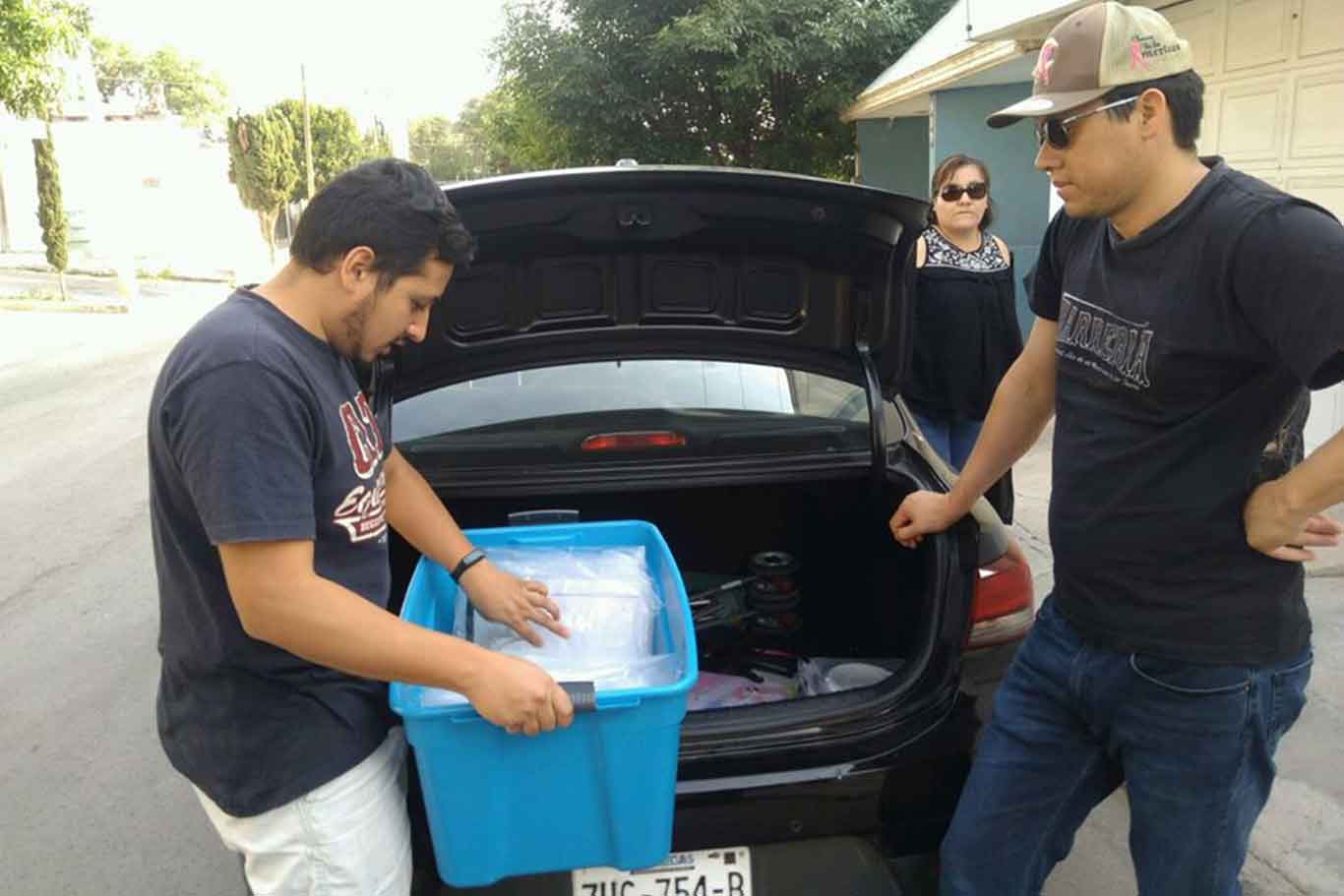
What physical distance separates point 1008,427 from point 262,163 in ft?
107

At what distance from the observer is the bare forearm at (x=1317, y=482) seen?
160 cm

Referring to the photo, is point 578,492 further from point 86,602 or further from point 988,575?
point 86,602

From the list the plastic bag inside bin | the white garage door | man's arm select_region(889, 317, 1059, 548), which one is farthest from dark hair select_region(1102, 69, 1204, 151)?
the white garage door

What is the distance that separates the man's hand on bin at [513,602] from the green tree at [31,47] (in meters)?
14.6

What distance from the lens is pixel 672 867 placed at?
6.62ft

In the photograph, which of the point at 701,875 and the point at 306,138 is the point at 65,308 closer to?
the point at 306,138

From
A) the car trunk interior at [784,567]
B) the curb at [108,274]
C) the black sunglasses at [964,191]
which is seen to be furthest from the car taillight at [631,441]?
the curb at [108,274]

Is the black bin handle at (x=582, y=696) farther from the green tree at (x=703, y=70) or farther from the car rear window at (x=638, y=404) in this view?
the green tree at (x=703, y=70)

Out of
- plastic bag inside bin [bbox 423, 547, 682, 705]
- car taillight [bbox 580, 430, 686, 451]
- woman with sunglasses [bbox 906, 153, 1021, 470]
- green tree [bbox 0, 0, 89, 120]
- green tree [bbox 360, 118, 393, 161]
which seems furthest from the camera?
green tree [bbox 360, 118, 393, 161]

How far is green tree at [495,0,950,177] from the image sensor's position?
1388 cm

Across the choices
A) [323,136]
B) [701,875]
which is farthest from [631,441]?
[323,136]

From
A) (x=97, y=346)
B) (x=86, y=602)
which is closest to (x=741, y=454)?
(x=86, y=602)

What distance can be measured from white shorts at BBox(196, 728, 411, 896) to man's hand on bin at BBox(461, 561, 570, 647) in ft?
1.05

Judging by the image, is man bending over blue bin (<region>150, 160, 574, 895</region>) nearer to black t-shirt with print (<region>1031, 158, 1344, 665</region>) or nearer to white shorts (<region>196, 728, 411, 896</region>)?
white shorts (<region>196, 728, 411, 896</region>)
